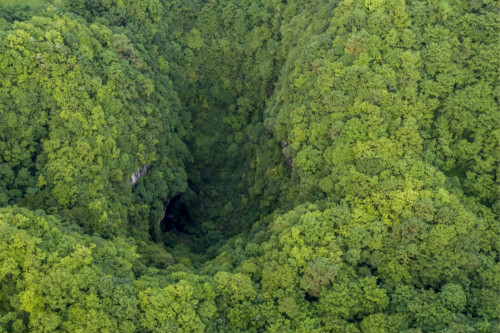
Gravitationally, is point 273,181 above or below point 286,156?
below

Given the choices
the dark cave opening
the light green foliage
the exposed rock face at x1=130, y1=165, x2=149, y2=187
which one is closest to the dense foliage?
the light green foliage

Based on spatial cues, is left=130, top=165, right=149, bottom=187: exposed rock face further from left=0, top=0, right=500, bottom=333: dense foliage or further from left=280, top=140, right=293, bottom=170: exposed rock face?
left=280, top=140, right=293, bottom=170: exposed rock face

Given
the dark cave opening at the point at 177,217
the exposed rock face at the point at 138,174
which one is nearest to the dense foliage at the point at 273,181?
the dark cave opening at the point at 177,217

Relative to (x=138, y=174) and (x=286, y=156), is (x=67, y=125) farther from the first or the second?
(x=286, y=156)

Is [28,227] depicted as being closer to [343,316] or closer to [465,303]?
[343,316]

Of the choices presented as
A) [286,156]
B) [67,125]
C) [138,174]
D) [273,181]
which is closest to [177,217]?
[138,174]

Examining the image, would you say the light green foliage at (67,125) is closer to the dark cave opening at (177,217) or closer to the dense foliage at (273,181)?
the dense foliage at (273,181)
